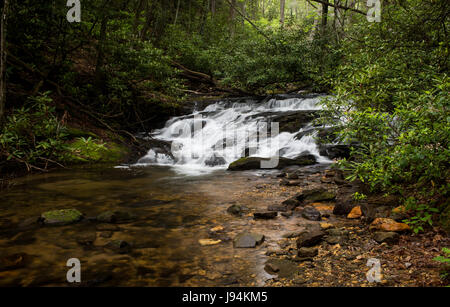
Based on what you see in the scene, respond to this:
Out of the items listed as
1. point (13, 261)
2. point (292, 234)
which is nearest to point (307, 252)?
point (292, 234)

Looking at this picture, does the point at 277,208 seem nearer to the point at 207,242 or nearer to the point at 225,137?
the point at 207,242

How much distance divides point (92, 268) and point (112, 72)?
9210mm

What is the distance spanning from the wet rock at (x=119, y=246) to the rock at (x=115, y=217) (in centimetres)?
82

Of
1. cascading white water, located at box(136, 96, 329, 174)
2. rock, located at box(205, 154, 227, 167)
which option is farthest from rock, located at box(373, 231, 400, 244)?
rock, located at box(205, 154, 227, 167)

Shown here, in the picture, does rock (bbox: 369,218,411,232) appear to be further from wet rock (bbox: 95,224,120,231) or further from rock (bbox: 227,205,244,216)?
wet rock (bbox: 95,224,120,231)

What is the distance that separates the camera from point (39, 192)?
237 inches

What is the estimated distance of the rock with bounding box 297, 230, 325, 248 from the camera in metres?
3.52

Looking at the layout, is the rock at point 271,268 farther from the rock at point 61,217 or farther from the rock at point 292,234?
the rock at point 61,217

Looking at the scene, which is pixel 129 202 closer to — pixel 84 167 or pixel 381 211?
pixel 84 167

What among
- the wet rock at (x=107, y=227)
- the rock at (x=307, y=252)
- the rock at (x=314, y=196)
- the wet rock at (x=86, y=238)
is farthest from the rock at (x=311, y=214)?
the wet rock at (x=86, y=238)

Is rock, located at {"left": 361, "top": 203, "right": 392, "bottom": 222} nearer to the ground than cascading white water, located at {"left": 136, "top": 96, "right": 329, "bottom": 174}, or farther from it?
nearer to the ground

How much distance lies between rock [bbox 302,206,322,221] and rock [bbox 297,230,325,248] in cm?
86

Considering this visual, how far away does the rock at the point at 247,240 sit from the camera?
3685 mm
